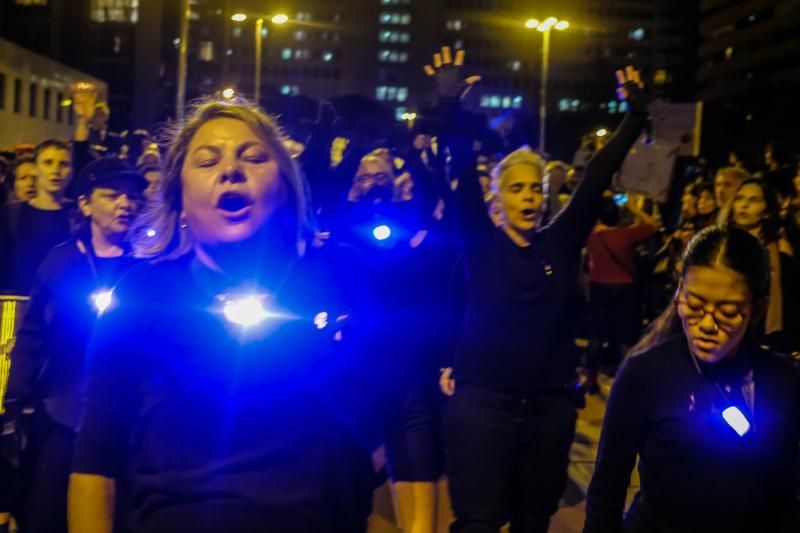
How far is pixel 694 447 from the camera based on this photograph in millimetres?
2646

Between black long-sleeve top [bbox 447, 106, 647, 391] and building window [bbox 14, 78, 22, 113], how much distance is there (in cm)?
4562

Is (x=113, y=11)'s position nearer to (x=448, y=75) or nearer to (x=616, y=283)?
(x=616, y=283)

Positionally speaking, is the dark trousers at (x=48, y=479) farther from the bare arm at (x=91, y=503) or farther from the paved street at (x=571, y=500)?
the paved street at (x=571, y=500)

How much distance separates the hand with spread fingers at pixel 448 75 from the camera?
16.0 ft

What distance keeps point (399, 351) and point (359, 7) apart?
547 ft

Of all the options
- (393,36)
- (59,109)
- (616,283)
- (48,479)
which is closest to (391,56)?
(393,36)

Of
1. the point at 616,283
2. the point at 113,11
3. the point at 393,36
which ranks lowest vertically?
the point at 616,283

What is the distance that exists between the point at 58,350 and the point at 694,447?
2.51 metres

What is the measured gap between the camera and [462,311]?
197 inches

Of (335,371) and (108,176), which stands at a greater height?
(108,176)

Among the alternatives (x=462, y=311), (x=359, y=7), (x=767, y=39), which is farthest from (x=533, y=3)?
(x=462, y=311)

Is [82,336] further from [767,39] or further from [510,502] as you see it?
[767,39]

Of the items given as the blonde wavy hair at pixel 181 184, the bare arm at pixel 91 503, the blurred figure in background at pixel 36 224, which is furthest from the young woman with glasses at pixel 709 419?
the blurred figure in background at pixel 36 224

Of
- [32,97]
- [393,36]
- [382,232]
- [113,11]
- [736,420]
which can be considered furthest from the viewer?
Result: [393,36]
